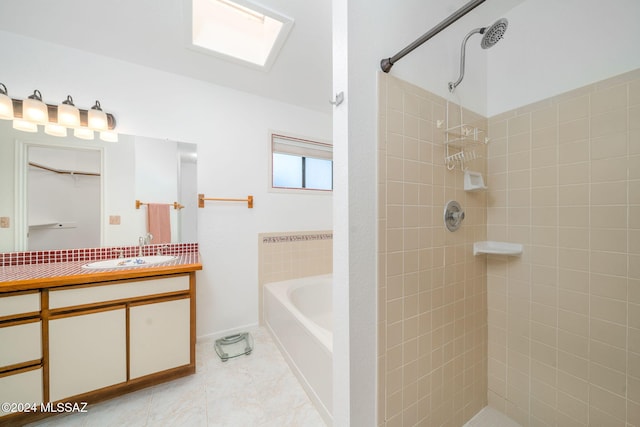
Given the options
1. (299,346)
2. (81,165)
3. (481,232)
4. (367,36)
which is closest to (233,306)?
(299,346)

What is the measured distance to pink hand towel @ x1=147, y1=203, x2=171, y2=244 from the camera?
1.79 m

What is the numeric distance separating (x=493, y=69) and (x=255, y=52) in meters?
1.70

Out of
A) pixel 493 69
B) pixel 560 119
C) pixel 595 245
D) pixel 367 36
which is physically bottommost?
pixel 595 245

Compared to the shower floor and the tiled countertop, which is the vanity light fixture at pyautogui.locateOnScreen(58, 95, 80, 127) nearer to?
the tiled countertop

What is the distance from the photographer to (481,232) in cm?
134

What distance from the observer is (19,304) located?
110 centimetres

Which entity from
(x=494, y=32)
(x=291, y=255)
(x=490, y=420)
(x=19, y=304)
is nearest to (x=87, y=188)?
(x=19, y=304)

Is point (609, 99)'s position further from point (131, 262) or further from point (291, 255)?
point (131, 262)

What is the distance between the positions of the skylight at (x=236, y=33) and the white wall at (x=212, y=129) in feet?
1.54

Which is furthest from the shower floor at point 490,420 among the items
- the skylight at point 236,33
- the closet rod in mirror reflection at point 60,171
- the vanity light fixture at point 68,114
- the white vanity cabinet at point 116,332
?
the vanity light fixture at point 68,114

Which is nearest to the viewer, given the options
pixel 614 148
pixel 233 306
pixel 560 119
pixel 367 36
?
pixel 367 36

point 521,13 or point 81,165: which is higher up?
point 521,13

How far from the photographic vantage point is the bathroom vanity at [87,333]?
110 centimetres

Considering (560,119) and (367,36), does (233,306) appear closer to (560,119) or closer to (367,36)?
(367,36)
